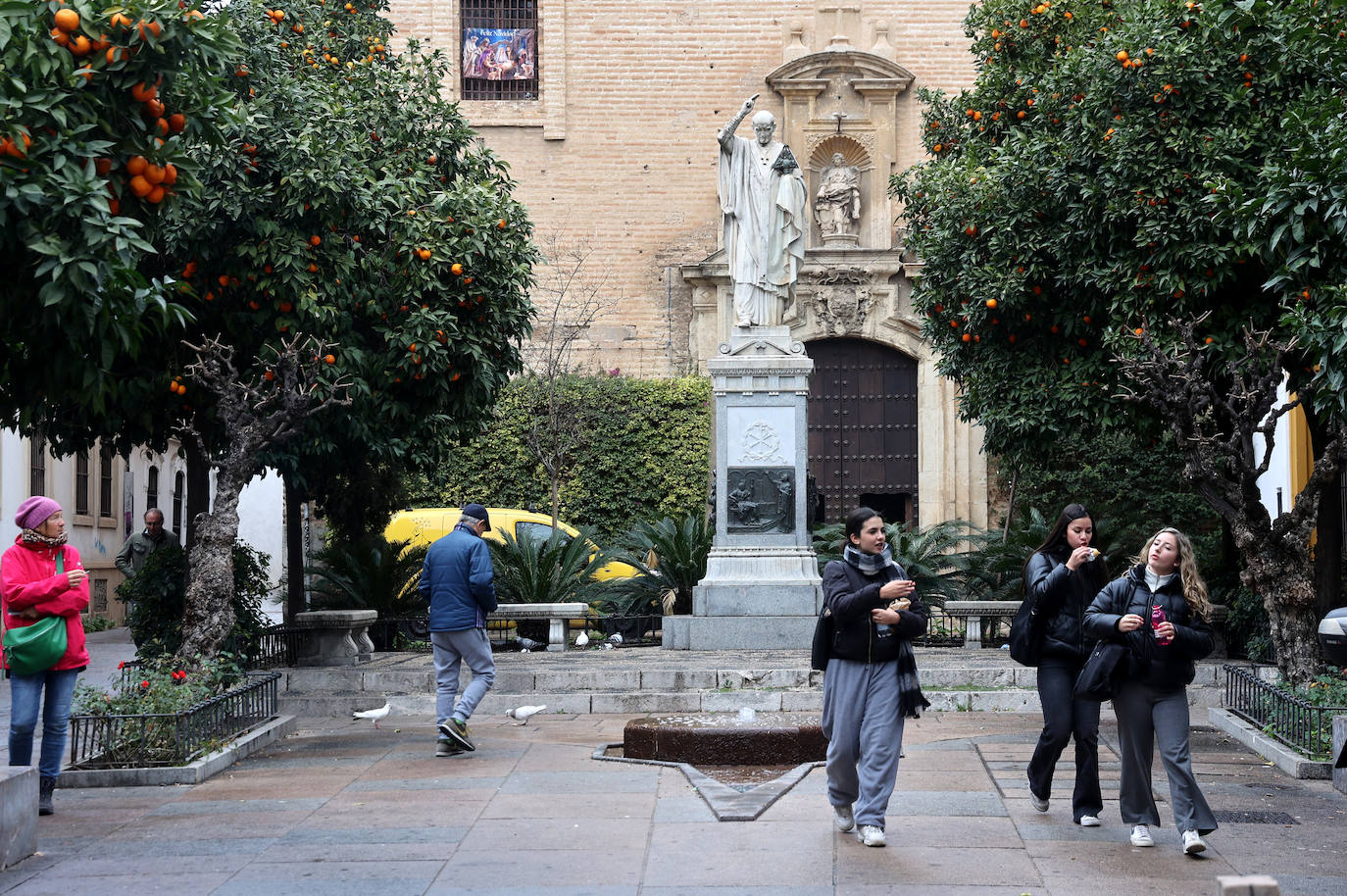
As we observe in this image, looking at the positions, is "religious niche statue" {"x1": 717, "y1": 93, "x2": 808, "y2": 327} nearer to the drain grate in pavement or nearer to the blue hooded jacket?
the blue hooded jacket

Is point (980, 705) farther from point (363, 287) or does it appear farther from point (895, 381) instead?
point (895, 381)

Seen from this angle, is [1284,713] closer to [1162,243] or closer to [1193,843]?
[1193,843]

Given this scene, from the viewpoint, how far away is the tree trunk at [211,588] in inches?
405

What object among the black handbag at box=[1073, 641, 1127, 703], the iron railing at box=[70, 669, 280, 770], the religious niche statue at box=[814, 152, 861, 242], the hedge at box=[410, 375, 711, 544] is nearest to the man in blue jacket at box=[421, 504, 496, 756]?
the iron railing at box=[70, 669, 280, 770]

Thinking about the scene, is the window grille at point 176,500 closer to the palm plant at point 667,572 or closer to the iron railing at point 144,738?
the palm plant at point 667,572

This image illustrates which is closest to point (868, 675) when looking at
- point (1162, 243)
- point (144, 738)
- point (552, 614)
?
point (144, 738)

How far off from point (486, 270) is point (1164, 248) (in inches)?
233

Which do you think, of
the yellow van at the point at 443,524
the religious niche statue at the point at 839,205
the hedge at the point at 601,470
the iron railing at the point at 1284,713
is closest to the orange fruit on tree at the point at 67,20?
the iron railing at the point at 1284,713

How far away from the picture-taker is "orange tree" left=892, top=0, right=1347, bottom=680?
9.59 m

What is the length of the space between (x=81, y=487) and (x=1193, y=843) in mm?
23427

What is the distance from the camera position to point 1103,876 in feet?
20.1

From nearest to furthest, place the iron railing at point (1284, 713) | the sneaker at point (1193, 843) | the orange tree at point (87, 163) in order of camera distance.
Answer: the orange tree at point (87, 163), the sneaker at point (1193, 843), the iron railing at point (1284, 713)

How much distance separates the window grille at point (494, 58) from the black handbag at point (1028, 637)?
21.7 metres

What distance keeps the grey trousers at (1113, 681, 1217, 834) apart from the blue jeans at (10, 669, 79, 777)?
5151 mm
